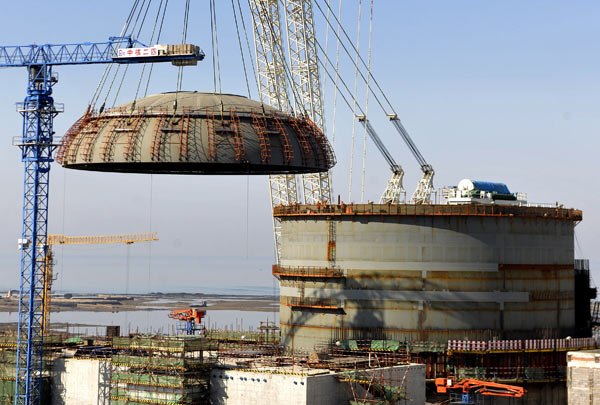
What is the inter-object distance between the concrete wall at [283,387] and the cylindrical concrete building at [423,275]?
44.2ft

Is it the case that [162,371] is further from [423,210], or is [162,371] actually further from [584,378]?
[584,378]

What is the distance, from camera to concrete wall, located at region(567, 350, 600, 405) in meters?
98.4

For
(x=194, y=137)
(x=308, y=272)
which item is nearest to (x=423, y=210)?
(x=308, y=272)

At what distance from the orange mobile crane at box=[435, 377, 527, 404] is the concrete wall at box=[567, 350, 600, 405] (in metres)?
5.39

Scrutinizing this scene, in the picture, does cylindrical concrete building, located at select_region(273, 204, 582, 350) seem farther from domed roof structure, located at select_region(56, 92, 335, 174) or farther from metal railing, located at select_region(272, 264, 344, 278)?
domed roof structure, located at select_region(56, 92, 335, 174)

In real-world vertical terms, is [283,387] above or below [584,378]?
above

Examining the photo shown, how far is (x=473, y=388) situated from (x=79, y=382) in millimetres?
42443

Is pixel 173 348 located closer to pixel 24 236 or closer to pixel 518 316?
pixel 24 236

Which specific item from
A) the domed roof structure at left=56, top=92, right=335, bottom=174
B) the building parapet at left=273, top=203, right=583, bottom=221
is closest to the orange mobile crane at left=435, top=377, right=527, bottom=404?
the building parapet at left=273, top=203, right=583, bottom=221

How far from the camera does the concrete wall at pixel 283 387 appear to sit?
279 feet

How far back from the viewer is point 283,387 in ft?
282

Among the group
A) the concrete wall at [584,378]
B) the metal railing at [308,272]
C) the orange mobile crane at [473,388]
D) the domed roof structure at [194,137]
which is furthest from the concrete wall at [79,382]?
the concrete wall at [584,378]

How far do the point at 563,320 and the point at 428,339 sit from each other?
63.3ft

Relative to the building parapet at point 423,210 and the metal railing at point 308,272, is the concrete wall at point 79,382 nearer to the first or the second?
the metal railing at point 308,272
